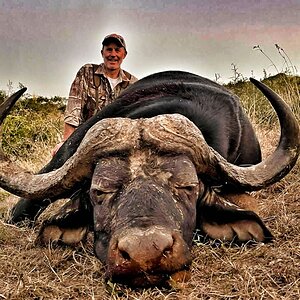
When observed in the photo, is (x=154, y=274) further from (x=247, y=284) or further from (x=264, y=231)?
(x=264, y=231)

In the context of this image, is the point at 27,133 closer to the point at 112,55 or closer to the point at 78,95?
the point at 78,95

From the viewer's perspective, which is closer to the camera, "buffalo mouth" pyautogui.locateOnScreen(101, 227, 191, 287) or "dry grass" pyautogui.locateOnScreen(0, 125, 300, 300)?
"buffalo mouth" pyautogui.locateOnScreen(101, 227, 191, 287)

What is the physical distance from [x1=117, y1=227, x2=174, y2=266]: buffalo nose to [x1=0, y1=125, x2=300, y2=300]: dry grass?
0.79 feet

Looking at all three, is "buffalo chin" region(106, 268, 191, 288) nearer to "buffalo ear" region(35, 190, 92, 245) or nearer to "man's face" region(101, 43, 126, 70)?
"buffalo ear" region(35, 190, 92, 245)

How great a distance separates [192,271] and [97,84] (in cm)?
454

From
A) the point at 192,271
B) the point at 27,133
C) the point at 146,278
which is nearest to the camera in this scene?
the point at 146,278

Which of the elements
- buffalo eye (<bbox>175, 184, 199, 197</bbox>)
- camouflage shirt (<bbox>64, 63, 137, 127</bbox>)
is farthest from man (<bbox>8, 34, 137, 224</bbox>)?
buffalo eye (<bbox>175, 184, 199, 197</bbox>)

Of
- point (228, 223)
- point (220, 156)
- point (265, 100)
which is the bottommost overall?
point (228, 223)

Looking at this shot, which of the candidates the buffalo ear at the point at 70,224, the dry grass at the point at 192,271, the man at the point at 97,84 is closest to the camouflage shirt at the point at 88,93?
the man at the point at 97,84

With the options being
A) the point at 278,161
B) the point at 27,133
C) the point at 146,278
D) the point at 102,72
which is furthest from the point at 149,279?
the point at 27,133

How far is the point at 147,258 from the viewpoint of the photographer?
2.74 m

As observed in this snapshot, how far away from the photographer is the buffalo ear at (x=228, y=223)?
3770 mm

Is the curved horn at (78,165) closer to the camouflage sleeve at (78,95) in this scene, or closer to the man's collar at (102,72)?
the camouflage sleeve at (78,95)

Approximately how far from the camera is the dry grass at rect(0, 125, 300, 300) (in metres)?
2.94
